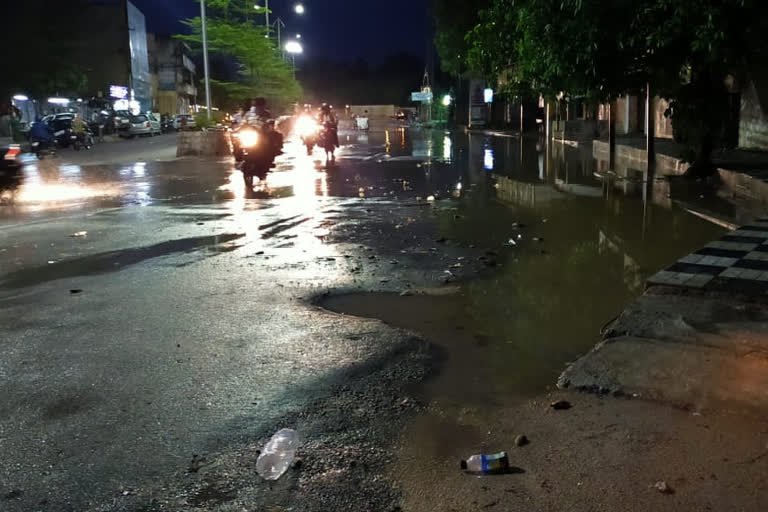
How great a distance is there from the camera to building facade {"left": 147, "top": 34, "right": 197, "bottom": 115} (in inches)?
3575

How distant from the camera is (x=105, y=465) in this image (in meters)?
3.66

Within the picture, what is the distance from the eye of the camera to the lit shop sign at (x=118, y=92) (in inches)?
2645

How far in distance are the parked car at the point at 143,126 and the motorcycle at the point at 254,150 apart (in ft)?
116

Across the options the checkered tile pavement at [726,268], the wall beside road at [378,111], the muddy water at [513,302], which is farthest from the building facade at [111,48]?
the checkered tile pavement at [726,268]

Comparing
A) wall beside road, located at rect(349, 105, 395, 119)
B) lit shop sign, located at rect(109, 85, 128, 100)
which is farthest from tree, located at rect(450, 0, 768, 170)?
wall beside road, located at rect(349, 105, 395, 119)

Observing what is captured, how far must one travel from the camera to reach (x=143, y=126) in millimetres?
51938

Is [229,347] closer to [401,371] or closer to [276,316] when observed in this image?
[276,316]

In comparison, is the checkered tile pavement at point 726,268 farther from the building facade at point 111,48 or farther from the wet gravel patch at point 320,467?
the building facade at point 111,48

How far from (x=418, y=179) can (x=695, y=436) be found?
14810 millimetres

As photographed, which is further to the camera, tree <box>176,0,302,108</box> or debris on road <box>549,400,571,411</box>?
tree <box>176,0,302,108</box>

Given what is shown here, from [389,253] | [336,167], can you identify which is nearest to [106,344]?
[389,253]

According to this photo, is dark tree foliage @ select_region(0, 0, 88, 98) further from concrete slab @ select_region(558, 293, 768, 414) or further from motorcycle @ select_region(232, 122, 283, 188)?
concrete slab @ select_region(558, 293, 768, 414)

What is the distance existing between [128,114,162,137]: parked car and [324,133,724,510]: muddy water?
136 ft

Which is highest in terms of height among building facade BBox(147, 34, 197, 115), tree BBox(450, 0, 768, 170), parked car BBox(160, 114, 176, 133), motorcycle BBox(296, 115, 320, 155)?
building facade BBox(147, 34, 197, 115)
